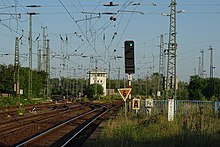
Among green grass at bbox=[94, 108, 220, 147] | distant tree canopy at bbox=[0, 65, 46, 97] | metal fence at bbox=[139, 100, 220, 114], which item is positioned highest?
distant tree canopy at bbox=[0, 65, 46, 97]

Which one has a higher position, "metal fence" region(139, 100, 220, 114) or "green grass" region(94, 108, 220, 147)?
"metal fence" region(139, 100, 220, 114)

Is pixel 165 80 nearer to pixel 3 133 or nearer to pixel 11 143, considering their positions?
pixel 3 133

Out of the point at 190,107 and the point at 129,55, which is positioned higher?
the point at 129,55

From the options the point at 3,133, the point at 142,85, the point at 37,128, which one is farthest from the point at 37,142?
the point at 142,85

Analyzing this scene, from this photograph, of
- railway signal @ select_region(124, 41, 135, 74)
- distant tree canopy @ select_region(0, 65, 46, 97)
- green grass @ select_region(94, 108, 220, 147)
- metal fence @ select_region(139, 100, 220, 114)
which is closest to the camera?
green grass @ select_region(94, 108, 220, 147)

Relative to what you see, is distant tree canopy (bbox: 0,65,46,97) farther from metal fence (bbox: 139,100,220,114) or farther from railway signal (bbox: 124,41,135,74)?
railway signal (bbox: 124,41,135,74)

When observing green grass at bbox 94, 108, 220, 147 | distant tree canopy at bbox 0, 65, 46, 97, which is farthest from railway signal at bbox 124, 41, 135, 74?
distant tree canopy at bbox 0, 65, 46, 97

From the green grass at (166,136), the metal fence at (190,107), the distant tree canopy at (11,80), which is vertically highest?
the distant tree canopy at (11,80)

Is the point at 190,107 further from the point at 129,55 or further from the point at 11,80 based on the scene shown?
the point at 11,80

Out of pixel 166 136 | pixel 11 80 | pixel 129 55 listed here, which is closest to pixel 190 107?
pixel 129 55

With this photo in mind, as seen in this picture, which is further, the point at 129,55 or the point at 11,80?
the point at 11,80

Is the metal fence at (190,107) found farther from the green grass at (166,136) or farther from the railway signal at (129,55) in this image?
the green grass at (166,136)

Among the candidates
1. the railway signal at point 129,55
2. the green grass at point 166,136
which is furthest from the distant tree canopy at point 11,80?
the green grass at point 166,136

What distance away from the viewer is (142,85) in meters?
152
